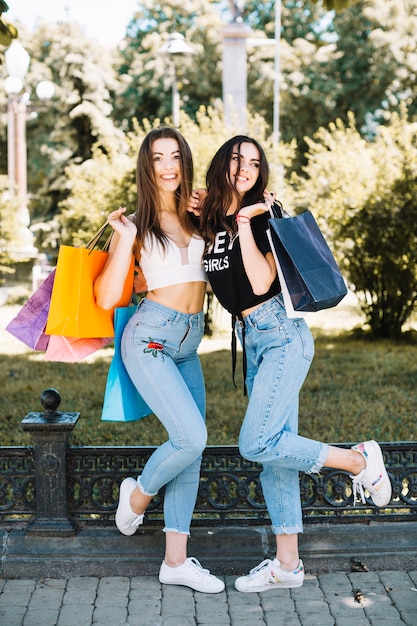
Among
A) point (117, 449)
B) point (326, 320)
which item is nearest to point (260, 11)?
point (326, 320)

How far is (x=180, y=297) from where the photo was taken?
365cm

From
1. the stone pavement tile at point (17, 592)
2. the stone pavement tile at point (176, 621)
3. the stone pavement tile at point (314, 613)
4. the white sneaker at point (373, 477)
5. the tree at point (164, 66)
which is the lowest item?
the stone pavement tile at point (17, 592)

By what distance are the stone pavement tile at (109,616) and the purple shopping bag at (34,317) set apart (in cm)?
130

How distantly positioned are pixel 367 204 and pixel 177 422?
8.50m

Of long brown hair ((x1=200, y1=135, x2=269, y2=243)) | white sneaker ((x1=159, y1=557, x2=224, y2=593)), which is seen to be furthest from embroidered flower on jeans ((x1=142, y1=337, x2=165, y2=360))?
white sneaker ((x1=159, y1=557, x2=224, y2=593))

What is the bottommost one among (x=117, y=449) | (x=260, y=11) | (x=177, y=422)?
(x=117, y=449)

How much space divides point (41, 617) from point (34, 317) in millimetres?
1413

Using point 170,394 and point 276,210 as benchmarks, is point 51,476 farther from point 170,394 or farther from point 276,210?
point 276,210

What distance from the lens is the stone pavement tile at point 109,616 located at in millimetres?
3408

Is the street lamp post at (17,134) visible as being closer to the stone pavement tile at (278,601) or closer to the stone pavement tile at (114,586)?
the stone pavement tile at (114,586)

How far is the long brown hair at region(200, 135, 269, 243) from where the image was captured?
3574mm

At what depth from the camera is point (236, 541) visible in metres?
3.98

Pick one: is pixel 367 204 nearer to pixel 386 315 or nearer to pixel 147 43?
pixel 386 315

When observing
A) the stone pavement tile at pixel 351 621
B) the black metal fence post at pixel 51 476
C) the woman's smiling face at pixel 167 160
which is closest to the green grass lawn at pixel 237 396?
the black metal fence post at pixel 51 476
